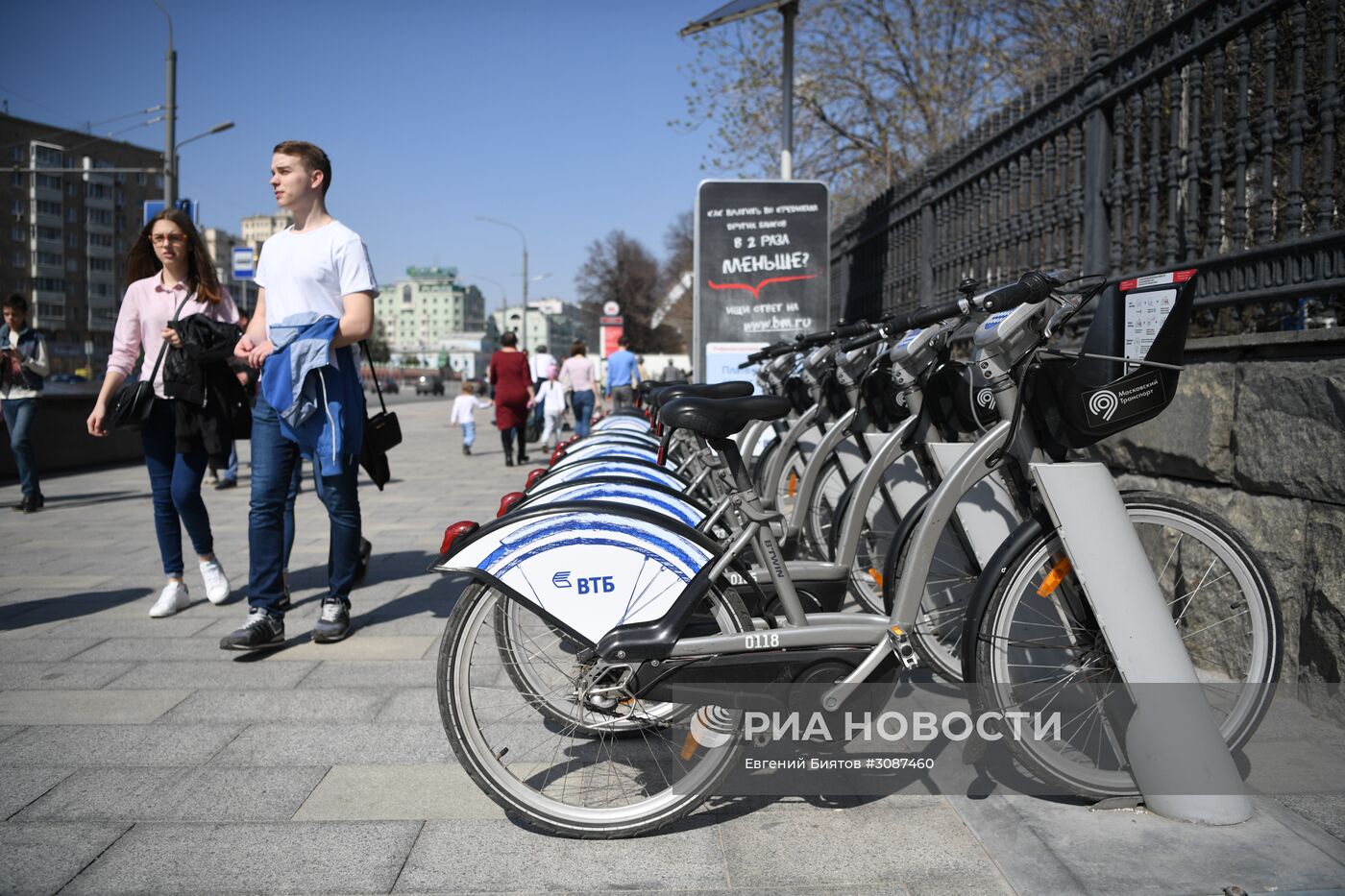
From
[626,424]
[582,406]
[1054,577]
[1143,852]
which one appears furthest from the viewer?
[582,406]

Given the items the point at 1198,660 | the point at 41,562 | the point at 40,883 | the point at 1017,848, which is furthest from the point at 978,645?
the point at 41,562

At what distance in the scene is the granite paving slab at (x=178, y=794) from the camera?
287 cm

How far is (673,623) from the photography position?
8.67 ft

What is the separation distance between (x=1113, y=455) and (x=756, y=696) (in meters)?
2.71

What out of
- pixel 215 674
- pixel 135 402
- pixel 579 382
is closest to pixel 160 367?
pixel 135 402

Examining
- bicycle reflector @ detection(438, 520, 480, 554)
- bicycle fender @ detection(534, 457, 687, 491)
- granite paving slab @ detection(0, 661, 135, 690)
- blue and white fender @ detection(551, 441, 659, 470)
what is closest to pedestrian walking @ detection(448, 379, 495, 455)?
blue and white fender @ detection(551, 441, 659, 470)

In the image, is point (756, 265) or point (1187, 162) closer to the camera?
point (1187, 162)

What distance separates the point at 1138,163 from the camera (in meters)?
4.64

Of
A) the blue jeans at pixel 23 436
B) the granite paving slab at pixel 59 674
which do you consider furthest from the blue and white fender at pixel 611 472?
the blue jeans at pixel 23 436

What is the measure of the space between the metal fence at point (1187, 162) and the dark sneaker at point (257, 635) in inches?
156

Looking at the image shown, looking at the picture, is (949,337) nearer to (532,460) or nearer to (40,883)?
(40,883)

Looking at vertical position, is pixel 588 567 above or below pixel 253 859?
above

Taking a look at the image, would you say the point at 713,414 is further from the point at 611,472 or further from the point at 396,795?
the point at 396,795

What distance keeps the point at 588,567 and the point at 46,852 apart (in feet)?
4.86
